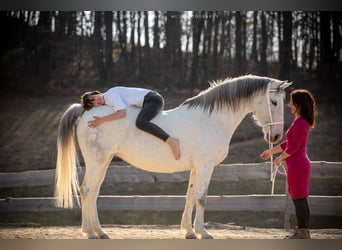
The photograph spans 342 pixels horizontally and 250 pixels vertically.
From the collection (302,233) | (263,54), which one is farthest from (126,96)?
(302,233)

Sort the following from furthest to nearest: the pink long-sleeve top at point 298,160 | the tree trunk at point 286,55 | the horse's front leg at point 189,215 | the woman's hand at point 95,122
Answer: the tree trunk at point 286,55
the horse's front leg at point 189,215
the woman's hand at point 95,122
the pink long-sleeve top at point 298,160

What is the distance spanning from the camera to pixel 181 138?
4.16 meters

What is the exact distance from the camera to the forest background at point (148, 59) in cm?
492

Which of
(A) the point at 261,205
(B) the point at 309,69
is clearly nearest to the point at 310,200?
(A) the point at 261,205

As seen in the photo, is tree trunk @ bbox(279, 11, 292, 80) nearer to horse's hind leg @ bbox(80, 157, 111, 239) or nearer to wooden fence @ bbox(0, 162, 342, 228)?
wooden fence @ bbox(0, 162, 342, 228)

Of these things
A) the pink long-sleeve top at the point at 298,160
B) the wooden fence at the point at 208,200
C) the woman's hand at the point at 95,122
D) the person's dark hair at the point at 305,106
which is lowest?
the wooden fence at the point at 208,200

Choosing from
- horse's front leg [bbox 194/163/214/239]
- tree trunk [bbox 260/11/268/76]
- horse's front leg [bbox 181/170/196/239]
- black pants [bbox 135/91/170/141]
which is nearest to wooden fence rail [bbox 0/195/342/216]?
horse's front leg [bbox 181/170/196/239]

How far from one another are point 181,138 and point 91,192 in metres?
0.82

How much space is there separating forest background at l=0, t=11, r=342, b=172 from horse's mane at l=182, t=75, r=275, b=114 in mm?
791

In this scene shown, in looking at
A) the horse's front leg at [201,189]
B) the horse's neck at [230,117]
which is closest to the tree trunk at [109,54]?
the horse's neck at [230,117]

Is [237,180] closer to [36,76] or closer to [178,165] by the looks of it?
[178,165]

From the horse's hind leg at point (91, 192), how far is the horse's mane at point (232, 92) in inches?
36.3

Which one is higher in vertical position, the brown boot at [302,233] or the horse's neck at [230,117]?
the horse's neck at [230,117]

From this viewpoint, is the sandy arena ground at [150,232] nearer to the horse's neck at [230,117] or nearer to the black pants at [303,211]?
the black pants at [303,211]
